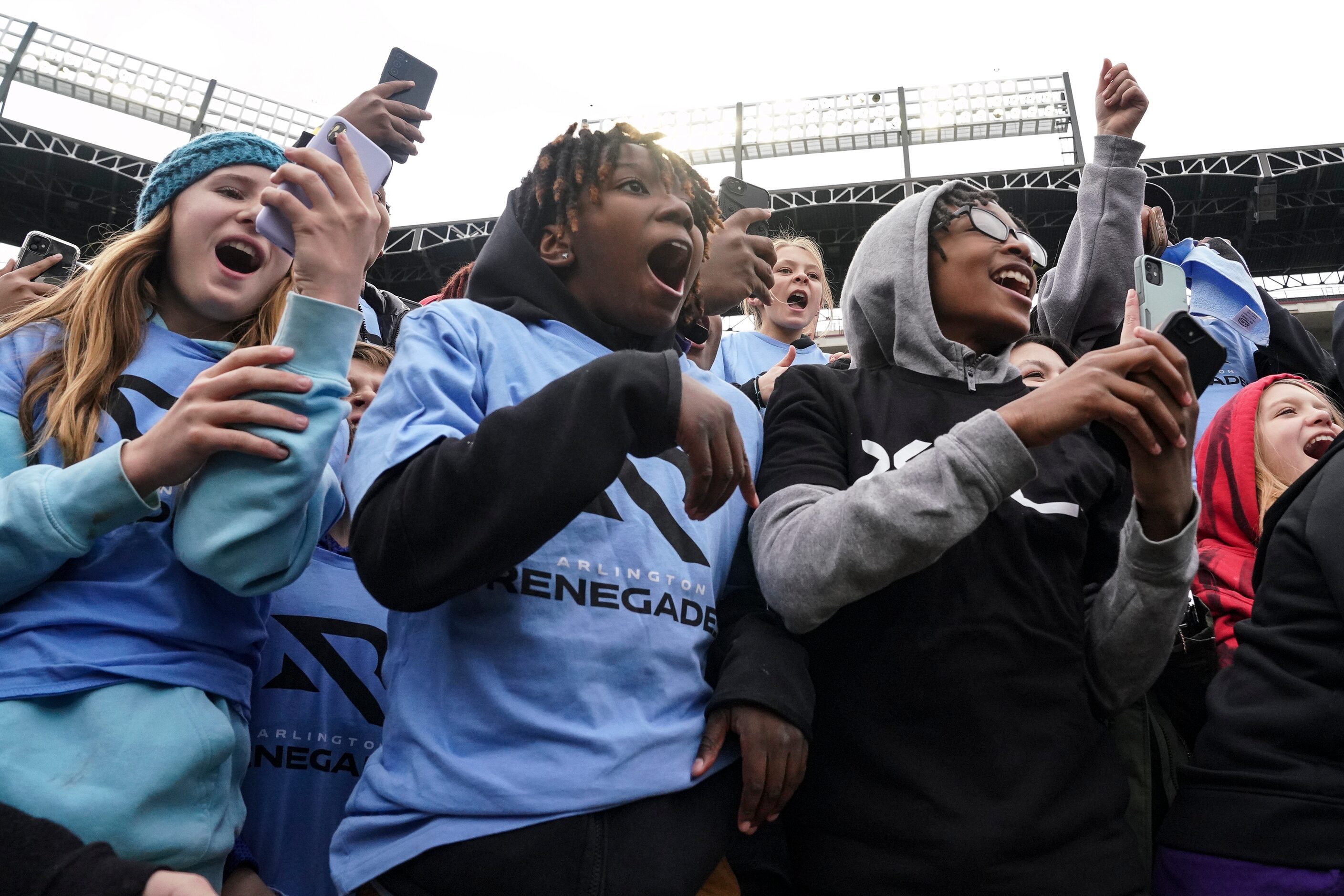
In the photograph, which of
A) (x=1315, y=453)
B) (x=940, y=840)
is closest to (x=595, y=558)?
(x=940, y=840)

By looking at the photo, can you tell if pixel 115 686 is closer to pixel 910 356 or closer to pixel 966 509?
pixel 966 509

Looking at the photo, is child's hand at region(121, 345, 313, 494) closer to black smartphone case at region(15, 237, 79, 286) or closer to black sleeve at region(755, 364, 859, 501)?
black sleeve at region(755, 364, 859, 501)

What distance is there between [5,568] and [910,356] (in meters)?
1.58

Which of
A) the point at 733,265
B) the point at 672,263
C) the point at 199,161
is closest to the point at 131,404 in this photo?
the point at 199,161

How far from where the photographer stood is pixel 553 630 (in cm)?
127

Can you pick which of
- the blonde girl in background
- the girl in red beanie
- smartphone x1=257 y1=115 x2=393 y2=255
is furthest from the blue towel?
smartphone x1=257 y1=115 x2=393 y2=255

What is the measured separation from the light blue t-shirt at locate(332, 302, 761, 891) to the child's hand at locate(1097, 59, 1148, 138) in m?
1.80

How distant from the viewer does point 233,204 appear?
180cm

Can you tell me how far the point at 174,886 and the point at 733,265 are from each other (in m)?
1.53

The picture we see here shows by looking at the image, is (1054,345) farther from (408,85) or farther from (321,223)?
(321,223)

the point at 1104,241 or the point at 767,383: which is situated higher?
the point at 1104,241

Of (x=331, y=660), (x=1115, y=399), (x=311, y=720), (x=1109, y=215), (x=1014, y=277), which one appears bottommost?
(x=311, y=720)

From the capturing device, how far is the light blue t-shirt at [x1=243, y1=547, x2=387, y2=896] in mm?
1729

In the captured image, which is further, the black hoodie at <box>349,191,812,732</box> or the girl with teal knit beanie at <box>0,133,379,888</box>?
the girl with teal knit beanie at <box>0,133,379,888</box>
